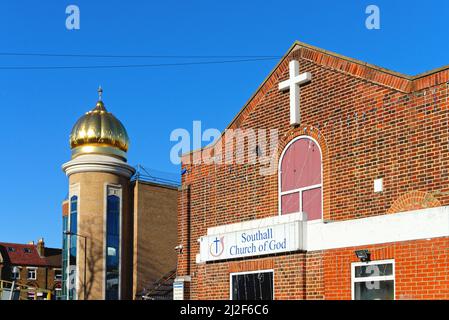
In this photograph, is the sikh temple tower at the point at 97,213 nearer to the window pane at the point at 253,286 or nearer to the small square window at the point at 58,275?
the window pane at the point at 253,286

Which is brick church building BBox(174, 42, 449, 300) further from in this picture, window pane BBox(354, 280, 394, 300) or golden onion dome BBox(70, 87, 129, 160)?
golden onion dome BBox(70, 87, 129, 160)

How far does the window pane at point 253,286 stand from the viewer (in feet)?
59.0

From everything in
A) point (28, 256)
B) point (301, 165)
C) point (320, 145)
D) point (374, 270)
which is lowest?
point (28, 256)

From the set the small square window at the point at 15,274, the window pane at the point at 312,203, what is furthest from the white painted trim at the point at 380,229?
the small square window at the point at 15,274

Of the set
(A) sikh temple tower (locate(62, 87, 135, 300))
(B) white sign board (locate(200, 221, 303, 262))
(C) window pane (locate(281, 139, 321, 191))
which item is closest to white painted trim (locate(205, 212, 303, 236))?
(B) white sign board (locate(200, 221, 303, 262))

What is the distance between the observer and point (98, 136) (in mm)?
38750

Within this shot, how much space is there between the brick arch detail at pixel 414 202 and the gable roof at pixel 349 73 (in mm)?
2263

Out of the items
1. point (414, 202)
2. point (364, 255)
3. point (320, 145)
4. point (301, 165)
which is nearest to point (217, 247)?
point (301, 165)

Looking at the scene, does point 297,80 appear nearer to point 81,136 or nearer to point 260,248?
point 260,248

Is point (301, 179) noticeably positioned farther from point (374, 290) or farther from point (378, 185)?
point (374, 290)

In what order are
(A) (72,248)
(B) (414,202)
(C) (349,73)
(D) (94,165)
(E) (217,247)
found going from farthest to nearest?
(D) (94,165)
(A) (72,248)
(E) (217,247)
(C) (349,73)
(B) (414,202)

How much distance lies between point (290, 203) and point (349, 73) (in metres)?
3.63

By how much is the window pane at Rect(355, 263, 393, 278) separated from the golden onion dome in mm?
25253
